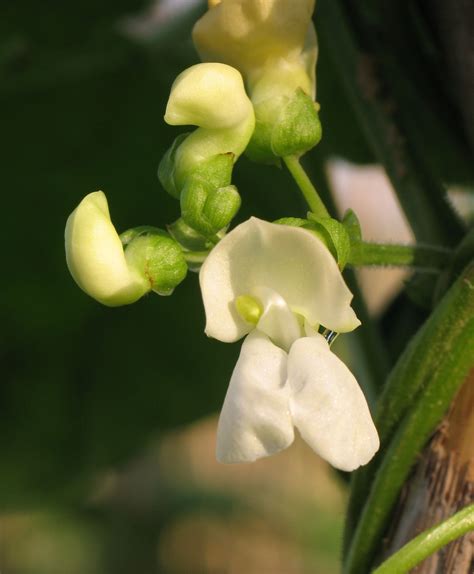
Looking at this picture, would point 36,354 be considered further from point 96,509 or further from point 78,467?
point 96,509

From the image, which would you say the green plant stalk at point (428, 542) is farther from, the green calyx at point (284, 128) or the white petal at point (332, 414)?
the green calyx at point (284, 128)

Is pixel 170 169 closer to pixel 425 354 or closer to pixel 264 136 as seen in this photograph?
pixel 264 136

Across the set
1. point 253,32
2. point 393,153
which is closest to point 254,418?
point 253,32

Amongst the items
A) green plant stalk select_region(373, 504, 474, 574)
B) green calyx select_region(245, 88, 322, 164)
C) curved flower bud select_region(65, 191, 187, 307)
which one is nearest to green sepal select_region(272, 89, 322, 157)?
green calyx select_region(245, 88, 322, 164)

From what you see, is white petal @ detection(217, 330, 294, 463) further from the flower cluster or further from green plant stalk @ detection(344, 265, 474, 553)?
green plant stalk @ detection(344, 265, 474, 553)

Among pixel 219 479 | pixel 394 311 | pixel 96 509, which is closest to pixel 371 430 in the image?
pixel 394 311

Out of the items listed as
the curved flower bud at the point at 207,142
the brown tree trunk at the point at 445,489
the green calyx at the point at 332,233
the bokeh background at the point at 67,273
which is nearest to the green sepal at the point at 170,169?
the curved flower bud at the point at 207,142
